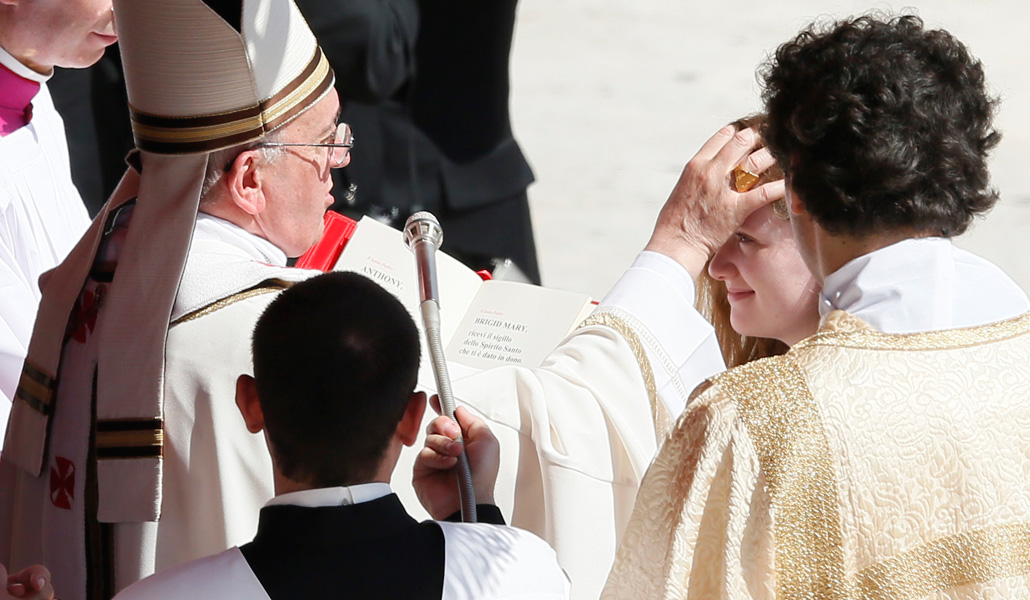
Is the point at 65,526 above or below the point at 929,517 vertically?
above

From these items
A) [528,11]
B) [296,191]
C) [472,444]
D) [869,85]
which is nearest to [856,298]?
[869,85]

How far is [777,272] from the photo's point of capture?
2080 mm

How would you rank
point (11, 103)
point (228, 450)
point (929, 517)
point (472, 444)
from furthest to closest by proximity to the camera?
point (11, 103), point (228, 450), point (472, 444), point (929, 517)

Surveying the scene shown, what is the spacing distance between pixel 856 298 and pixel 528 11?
702 cm

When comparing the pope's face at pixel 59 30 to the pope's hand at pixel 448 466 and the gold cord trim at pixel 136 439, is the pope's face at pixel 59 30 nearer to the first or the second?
the gold cord trim at pixel 136 439

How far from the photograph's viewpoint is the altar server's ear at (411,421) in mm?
1485

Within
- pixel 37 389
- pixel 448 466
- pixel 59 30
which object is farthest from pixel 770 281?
pixel 59 30

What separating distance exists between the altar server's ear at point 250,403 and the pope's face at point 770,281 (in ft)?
3.02

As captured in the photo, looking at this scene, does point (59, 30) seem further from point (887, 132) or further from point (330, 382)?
point (887, 132)

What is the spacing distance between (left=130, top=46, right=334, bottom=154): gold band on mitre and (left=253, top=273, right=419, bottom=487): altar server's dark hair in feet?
1.84

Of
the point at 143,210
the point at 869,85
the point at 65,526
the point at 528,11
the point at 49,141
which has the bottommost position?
the point at 65,526

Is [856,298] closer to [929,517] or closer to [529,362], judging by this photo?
[929,517]

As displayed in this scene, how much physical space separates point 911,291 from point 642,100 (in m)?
6.09

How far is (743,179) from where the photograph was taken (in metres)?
2.04
